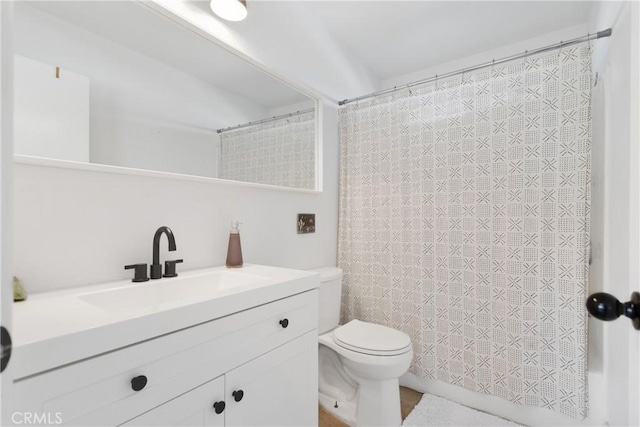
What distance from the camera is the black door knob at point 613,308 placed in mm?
513

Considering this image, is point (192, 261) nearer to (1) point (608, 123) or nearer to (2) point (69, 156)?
(2) point (69, 156)

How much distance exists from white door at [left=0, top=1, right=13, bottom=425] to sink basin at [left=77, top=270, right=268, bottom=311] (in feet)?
Answer: 1.22

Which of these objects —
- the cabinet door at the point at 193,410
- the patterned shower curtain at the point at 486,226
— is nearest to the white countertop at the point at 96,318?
the cabinet door at the point at 193,410

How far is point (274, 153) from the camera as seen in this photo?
169 centimetres

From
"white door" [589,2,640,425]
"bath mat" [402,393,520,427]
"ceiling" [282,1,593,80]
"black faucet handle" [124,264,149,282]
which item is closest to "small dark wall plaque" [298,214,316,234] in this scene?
"black faucet handle" [124,264,149,282]

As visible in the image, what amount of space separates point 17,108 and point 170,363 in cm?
79

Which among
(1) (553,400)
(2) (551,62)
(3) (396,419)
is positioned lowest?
(3) (396,419)

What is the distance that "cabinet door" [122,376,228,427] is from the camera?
0.66 meters

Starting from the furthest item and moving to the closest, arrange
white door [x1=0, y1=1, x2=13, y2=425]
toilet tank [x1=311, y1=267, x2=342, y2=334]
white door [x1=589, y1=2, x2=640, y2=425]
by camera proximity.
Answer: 1. toilet tank [x1=311, y1=267, x2=342, y2=334]
2. white door [x1=589, y1=2, x2=640, y2=425]
3. white door [x1=0, y1=1, x2=13, y2=425]

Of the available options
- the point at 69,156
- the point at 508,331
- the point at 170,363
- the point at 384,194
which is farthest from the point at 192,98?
the point at 508,331

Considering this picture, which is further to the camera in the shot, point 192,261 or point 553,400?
point 553,400

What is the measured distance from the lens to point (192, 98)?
128 centimetres

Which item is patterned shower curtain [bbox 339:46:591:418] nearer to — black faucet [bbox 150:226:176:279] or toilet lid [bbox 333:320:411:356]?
toilet lid [bbox 333:320:411:356]

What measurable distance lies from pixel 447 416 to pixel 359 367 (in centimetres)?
64
